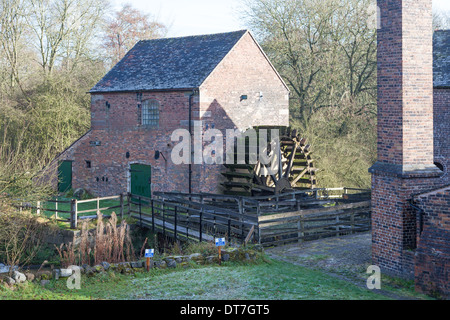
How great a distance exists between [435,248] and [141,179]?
15.1m

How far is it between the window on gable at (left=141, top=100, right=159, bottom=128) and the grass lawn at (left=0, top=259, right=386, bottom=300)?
11.9 m

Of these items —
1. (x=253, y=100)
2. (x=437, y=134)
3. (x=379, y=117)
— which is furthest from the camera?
(x=253, y=100)

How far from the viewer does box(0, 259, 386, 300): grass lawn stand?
9.52m

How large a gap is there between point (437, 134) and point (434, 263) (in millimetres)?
9989

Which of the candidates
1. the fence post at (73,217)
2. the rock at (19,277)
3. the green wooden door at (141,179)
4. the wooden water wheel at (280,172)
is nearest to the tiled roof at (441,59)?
the wooden water wheel at (280,172)

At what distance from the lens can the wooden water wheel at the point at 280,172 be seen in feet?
68.7

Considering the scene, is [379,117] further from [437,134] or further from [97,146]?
[97,146]

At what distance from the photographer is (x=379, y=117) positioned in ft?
39.7

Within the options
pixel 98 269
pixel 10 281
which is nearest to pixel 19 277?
pixel 10 281

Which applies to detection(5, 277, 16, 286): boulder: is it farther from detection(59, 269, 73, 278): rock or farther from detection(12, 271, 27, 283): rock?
detection(59, 269, 73, 278): rock

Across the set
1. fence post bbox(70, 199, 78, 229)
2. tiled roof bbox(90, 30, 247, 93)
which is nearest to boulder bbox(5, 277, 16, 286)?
fence post bbox(70, 199, 78, 229)

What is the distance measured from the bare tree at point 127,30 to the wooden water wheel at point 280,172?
1989 centimetres
